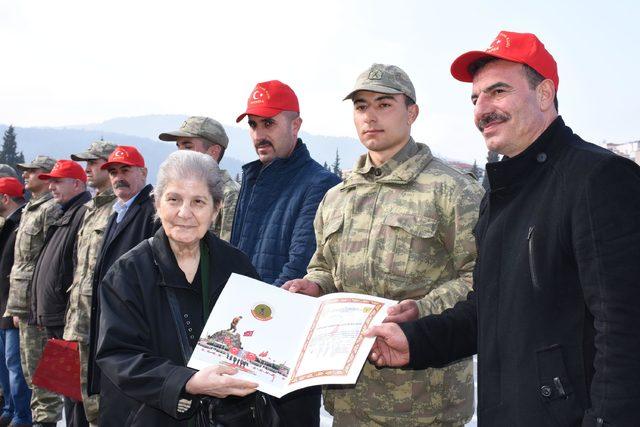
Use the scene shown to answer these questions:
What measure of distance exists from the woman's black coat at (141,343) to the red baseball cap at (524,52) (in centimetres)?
147

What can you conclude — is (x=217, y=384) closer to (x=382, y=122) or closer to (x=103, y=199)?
(x=382, y=122)

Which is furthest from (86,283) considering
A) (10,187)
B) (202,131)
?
(10,187)

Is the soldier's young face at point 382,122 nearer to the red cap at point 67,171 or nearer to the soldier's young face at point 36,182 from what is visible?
the red cap at point 67,171

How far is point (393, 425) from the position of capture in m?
3.03

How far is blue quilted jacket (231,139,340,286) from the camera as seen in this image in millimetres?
3857

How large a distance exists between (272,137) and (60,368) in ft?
8.17

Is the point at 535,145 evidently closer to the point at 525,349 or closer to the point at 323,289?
the point at 525,349

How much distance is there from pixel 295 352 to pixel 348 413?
3.01ft

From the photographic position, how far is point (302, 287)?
3096 mm

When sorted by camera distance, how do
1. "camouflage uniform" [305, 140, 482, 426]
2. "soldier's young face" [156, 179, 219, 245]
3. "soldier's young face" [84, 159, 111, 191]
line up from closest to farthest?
"soldier's young face" [156, 179, 219, 245] → "camouflage uniform" [305, 140, 482, 426] → "soldier's young face" [84, 159, 111, 191]

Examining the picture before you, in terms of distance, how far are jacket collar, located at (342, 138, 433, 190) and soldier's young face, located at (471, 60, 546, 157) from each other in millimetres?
890

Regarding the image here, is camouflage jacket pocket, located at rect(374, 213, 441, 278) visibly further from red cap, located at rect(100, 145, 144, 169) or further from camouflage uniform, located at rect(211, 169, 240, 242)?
red cap, located at rect(100, 145, 144, 169)

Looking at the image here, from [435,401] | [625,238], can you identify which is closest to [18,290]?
[435,401]

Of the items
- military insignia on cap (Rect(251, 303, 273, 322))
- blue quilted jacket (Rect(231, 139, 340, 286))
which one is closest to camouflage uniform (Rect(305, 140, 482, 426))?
blue quilted jacket (Rect(231, 139, 340, 286))
